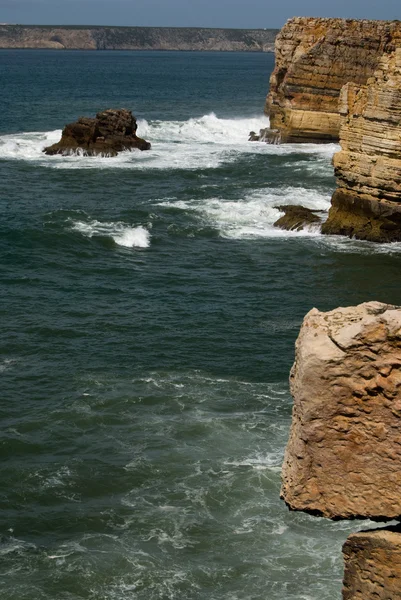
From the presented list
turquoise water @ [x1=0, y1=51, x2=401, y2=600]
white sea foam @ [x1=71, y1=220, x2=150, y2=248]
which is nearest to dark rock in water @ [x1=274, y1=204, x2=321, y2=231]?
turquoise water @ [x1=0, y1=51, x2=401, y2=600]

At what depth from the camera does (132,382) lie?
82.8 feet

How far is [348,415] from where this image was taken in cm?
820

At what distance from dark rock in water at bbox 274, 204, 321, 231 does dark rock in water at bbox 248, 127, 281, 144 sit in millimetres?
26531

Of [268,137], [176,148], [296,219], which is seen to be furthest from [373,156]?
[268,137]

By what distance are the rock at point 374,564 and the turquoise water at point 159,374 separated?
7.17 m

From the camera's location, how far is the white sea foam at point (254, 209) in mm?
42500

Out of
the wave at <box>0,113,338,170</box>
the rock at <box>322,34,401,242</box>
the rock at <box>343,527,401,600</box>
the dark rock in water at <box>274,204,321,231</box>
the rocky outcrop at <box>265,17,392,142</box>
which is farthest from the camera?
the rocky outcrop at <box>265,17,392,142</box>

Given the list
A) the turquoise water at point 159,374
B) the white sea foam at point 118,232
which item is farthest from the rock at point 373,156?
the white sea foam at point 118,232

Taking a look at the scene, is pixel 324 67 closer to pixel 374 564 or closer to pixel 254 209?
pixel 254 209

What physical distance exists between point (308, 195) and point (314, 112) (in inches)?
784

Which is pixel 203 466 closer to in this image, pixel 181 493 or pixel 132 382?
pixel 181 493

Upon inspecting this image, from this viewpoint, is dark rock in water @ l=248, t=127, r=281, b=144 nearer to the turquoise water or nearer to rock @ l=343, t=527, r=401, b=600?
the turquoise water

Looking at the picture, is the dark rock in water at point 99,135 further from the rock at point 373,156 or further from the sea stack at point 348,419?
the sea stack at point 348,419

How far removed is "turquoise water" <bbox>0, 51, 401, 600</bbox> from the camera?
17.1 m
